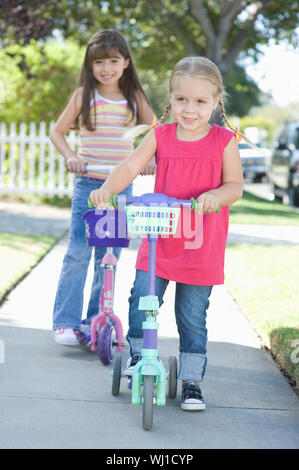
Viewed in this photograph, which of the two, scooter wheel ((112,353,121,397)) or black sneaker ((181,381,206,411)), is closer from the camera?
black sneaker ((181,381,206,411))

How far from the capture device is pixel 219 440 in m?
3.40

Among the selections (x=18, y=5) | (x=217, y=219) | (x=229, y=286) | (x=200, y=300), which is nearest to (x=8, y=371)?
(x=200, y=300)

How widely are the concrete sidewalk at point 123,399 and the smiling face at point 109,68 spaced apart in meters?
1.69

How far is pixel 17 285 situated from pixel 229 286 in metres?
1.85

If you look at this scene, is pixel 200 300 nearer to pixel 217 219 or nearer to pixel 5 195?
pixel 217 219

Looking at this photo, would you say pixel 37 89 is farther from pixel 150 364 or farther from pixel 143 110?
pixel 150 364

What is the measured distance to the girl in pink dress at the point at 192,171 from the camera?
366 cm

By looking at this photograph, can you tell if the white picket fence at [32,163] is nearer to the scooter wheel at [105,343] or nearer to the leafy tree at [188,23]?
the leafy tree at [188,23]

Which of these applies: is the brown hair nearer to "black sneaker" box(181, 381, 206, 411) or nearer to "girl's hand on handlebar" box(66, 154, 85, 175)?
"girl's hand on handlebar" box(66, 154, 85, 175)

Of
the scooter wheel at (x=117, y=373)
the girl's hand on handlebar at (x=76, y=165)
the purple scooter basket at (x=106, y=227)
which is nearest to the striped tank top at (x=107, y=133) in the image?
the girl's hand on handlebar at (x=76, y=165)

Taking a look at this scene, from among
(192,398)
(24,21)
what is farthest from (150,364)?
(24,21)

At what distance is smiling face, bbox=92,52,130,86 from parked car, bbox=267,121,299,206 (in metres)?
12.3

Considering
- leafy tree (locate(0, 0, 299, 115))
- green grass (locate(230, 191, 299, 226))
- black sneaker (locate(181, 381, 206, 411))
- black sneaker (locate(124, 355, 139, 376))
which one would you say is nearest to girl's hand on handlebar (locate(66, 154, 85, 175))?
black sneaker (locate(124, 355, 139, 376))

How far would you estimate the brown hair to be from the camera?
4.73 m
